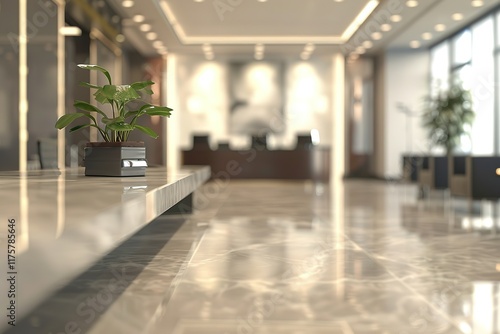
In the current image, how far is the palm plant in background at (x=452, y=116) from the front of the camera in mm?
10883

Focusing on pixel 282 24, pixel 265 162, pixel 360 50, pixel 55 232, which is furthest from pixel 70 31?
pixel 55 232

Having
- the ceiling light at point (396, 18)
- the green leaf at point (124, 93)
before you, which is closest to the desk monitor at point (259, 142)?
the ceiling light at point (396, 18)

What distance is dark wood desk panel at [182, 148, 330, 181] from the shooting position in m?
12.1

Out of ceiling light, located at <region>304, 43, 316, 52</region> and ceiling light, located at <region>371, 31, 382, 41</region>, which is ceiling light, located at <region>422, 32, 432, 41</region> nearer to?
ceiling light, located at <region>371, 31, 382, 41</region>

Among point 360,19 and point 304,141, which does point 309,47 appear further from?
point 304,141

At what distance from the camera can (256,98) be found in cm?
1496

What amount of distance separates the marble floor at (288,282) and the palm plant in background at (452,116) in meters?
6.10

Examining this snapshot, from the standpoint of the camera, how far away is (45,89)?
798 centimetres

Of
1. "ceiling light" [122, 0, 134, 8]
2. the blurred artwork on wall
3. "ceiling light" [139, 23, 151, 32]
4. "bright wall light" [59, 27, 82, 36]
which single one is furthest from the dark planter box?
the blurred artwork on wall

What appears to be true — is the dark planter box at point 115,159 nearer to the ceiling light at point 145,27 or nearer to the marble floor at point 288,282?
the marble floor at point 288,282

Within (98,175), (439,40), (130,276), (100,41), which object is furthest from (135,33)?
(130,276)

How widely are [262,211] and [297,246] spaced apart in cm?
252

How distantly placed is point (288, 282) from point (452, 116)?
359 inches

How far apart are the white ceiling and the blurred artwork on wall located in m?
0.60
